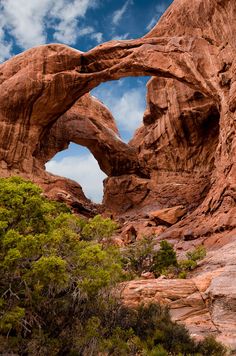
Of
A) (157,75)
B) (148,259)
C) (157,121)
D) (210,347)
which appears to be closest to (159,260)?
(148,259)

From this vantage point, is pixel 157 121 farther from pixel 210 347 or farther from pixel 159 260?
pixel 210 347

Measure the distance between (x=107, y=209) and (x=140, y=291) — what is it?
26.9 m

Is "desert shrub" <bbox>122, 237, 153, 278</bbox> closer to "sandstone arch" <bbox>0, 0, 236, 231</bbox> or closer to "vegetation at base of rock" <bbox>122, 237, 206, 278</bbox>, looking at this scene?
"vegetation at base of rock" <bbox>122, 237, 206, 278</bbox>

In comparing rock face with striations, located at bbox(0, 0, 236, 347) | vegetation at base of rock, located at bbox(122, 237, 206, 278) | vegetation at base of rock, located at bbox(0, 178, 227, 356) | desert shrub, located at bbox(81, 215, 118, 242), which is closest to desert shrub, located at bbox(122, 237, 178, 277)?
vegetation at base of rock, located at bbox(122, 237, 206, 278)

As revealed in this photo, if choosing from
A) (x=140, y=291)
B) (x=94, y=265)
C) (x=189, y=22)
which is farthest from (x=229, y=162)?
(x=94, y=265)

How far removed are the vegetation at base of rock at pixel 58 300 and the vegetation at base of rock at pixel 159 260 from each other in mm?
5377

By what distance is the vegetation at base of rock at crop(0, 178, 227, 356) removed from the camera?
9.30 m

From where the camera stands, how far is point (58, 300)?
10.6 m

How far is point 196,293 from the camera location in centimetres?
1309

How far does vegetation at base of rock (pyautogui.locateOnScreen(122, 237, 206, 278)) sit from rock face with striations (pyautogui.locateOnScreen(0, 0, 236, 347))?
123 cm

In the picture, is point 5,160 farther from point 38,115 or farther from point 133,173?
point 133,173

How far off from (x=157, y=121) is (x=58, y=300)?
31.9 m

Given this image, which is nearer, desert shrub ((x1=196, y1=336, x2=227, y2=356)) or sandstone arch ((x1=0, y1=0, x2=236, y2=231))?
desert shrub ((x1=196, y1=336, x2=227, y2=356))

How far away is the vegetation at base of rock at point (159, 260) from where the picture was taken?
683 inches
